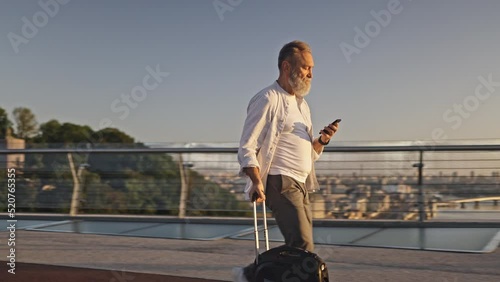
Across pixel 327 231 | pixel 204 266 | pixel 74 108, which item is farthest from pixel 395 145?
pixel 74 108

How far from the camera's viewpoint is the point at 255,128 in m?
4.01

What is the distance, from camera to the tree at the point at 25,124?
33.2 m

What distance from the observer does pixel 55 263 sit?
21.7 feet

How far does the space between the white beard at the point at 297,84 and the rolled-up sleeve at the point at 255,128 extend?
179 millimetres

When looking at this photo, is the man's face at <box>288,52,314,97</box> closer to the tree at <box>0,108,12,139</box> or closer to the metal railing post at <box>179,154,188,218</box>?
the metal railing post at <box>179,154,188,218</box>

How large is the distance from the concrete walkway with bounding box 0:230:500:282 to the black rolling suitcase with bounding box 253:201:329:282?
180 cm

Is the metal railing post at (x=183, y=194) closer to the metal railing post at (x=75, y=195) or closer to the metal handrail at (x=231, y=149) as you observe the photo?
the metal handrail at (x=231, y=149)

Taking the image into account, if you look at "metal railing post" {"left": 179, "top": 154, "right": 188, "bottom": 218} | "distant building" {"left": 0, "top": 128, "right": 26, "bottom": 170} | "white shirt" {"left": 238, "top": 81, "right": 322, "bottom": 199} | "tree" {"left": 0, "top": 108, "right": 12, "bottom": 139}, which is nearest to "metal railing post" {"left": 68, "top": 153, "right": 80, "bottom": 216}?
"distant building" {"left": 0, "top": 128, "right": 26, "bottom": 170}

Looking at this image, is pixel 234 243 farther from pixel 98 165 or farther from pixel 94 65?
pixel 94 65

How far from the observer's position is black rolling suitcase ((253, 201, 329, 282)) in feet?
12.3

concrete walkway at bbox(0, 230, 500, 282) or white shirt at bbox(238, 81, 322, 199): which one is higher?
white shirt at bbox(238, 81, 322, 199)

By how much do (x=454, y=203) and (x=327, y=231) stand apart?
63.7 inches

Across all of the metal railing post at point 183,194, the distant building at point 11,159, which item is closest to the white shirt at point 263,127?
the metal railing post at point 183,194

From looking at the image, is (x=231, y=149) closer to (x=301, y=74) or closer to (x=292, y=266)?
(x=301, y=74)
